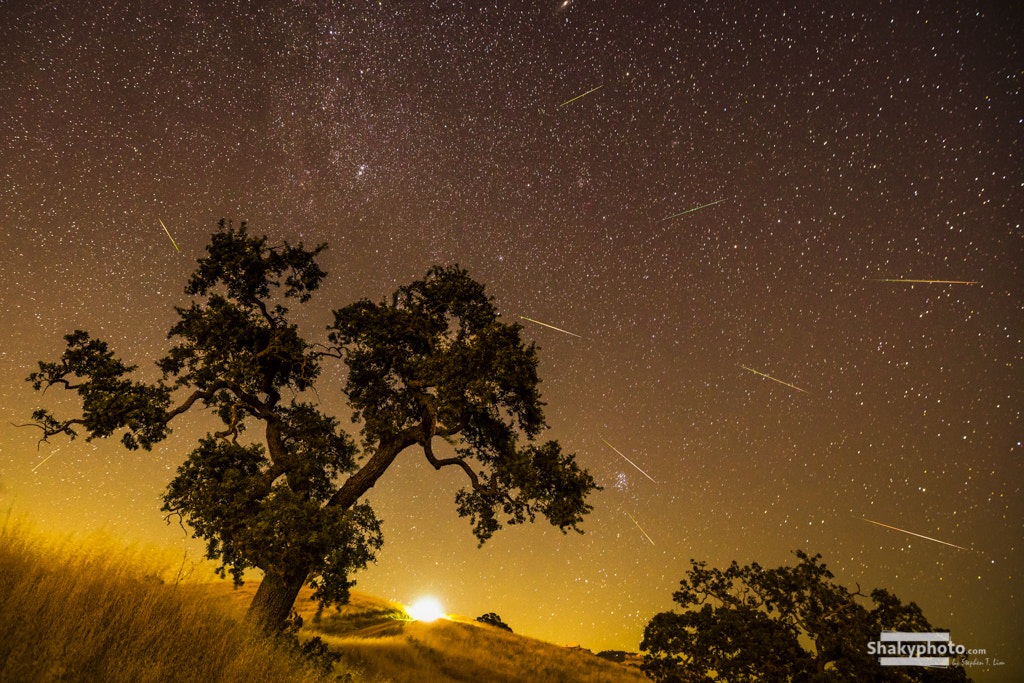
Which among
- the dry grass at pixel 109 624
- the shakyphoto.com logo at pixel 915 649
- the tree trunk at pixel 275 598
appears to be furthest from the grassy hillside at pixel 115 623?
the shakyphoto.com logo at pixel 915 649

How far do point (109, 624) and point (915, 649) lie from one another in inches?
894

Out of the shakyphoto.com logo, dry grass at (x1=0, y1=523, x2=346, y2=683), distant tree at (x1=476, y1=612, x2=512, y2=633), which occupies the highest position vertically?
the shakyphoto.com logo

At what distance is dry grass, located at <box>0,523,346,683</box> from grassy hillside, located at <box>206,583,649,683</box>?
0.93 m

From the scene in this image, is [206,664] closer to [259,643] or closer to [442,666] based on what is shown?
[259,643]

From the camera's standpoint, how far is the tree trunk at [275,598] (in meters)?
11.5

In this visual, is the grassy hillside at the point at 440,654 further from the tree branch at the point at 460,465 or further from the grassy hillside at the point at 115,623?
the tree branch at the point at 460,465

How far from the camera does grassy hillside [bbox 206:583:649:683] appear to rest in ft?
58.1

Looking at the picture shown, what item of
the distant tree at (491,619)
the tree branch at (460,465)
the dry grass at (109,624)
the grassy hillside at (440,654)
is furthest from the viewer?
the distant tree at (491,619)

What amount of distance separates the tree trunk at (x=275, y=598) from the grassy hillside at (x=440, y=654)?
1.71 feet

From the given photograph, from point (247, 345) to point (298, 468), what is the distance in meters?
4.30

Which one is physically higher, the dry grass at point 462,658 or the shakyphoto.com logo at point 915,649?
the shakyphoto.com logo at point 915,649

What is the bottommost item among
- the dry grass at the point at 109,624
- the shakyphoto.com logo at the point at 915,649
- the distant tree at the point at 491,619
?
the distant tree at the point at 491,619

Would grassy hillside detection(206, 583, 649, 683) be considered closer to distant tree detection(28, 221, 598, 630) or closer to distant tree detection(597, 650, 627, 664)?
distant tree detection(28, 221, 598, 630)

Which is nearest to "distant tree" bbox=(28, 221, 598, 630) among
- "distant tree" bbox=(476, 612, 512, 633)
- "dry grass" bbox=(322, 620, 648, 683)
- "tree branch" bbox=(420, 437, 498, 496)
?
"tree branch" bbox=(420, 437, 498, 496)
